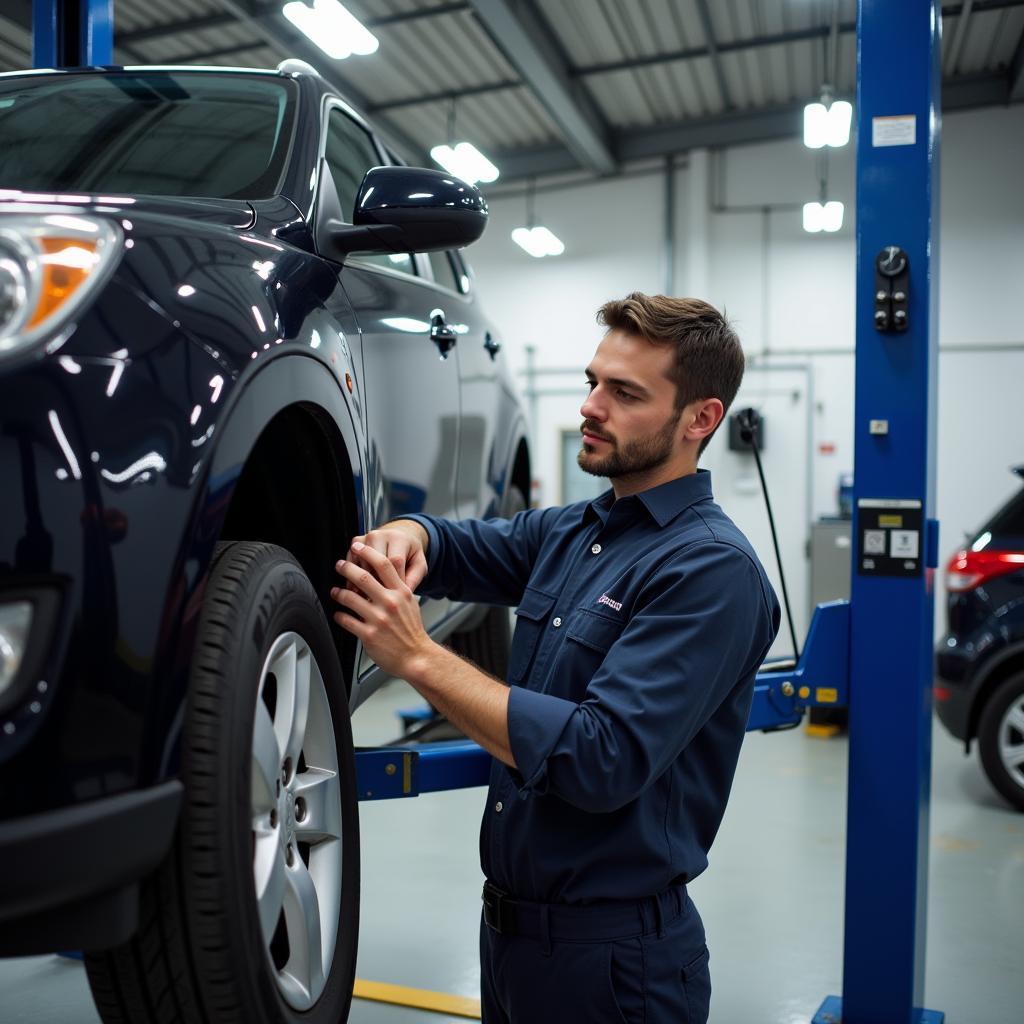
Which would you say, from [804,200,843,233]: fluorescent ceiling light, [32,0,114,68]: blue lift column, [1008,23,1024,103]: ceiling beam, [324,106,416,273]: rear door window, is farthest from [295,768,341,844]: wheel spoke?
[1008,23,1024,103]: ceiling beam

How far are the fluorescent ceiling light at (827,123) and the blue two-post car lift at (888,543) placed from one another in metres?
4.61

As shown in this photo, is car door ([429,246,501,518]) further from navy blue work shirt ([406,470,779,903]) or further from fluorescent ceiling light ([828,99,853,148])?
fluorescent ceiling light ([828,99,853,148])

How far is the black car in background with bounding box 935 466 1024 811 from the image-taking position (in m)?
4.05

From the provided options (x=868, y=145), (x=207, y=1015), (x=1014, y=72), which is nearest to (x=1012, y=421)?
(x=1014, y=72)

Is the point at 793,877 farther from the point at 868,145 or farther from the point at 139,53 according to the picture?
the point at 139,53

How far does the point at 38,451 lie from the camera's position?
90cm

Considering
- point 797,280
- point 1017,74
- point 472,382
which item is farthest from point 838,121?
point 472,382

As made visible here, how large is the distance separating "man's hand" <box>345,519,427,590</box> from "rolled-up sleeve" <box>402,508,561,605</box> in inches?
5.5

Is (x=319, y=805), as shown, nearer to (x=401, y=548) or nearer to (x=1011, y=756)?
(x=401, y=548)

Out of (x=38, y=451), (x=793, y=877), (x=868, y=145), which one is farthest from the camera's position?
(x=793, y=877)

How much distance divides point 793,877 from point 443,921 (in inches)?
45.9

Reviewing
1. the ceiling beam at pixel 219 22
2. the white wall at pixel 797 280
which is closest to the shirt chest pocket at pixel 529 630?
the white wall at pixel 797 280

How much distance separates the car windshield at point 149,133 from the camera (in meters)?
1.70

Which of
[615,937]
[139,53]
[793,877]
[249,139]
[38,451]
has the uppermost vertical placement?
[139,53]
